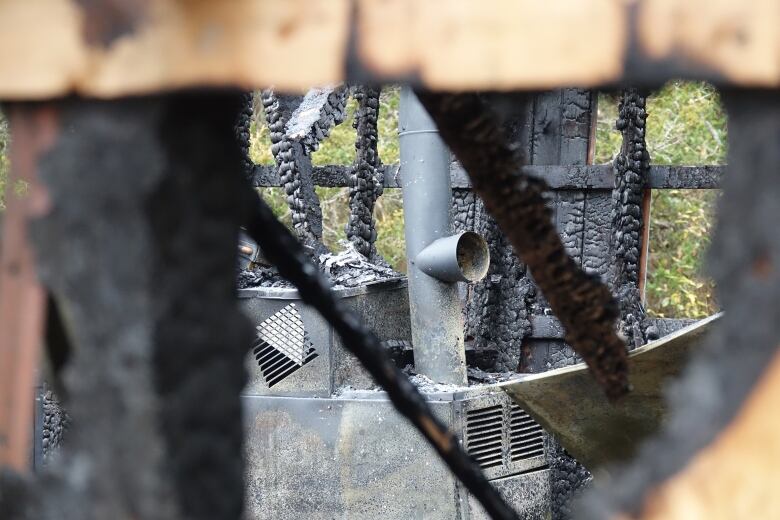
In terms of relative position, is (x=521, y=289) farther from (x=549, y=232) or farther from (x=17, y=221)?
(x=17, y=221)

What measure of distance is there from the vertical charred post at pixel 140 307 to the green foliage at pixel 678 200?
12.7 meters

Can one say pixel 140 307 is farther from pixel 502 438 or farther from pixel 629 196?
pixel 629 196

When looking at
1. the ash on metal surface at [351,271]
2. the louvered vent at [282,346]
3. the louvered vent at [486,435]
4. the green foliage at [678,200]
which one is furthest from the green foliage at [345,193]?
the louvered vent at [486,435]

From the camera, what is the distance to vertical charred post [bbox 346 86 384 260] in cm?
664

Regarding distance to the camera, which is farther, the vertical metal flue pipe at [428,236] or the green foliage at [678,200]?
the green foliage at [678,200]

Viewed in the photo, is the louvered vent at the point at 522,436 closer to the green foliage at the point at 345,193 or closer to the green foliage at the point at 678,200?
the green foliage at the point at 678,200

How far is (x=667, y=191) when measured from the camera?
1422 cm

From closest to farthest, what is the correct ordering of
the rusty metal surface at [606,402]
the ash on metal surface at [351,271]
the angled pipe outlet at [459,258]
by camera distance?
the rusty metal surface at [606,402], the angled pipe outlet at [459,258], the ash on metal surface at [351,271]

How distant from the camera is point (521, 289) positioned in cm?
644

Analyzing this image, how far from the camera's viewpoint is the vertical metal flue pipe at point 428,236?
17.9ft

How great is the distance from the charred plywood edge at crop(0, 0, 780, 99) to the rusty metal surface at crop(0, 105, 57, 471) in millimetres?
39

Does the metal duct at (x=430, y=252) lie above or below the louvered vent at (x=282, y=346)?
above

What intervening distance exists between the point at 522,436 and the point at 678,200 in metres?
9.39

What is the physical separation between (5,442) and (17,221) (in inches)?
9.6
